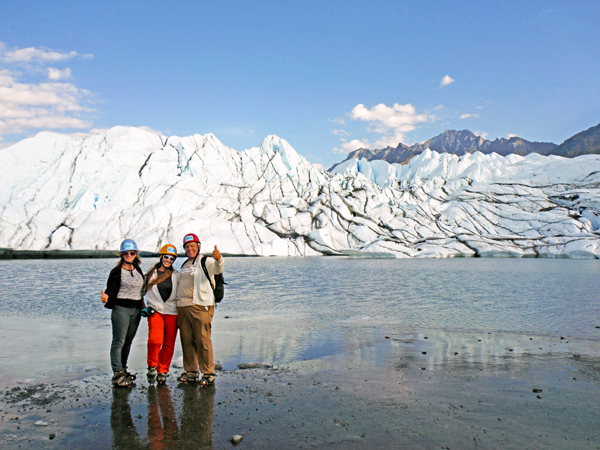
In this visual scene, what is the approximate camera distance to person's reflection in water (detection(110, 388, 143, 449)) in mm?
3191

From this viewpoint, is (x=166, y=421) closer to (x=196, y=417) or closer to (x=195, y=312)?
(x=196, y=417)

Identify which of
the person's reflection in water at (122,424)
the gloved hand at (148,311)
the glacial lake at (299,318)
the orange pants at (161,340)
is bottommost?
the glacial lake at (299,318)

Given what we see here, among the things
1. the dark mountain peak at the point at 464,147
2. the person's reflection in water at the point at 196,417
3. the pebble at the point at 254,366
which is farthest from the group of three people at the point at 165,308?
the dark mountain peak at the point at 464,147

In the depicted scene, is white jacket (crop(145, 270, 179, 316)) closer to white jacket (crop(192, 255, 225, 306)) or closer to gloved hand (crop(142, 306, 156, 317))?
gloved hand (crop(142, 306, 156, 317))

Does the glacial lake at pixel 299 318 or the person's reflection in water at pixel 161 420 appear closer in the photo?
the person's reflection in water at pixel 161 420

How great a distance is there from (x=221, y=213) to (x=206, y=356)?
123 ft

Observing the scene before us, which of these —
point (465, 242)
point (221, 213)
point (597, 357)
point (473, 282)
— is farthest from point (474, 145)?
point (597, 357)

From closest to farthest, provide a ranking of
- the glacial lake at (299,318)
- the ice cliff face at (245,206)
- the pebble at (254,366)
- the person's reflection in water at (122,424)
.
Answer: the person's reflection in water at (122,424)
the pebble at (254,366)
the glacial lake at (299,318)
the ice cliff face at (245,206)

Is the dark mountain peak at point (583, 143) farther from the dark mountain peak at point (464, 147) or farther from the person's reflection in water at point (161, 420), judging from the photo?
the person's reflection in water at point (161, 420)

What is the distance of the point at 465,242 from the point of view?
135 feet

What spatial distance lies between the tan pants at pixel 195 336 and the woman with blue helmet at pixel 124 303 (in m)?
0.54

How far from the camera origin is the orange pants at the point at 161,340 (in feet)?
15.4

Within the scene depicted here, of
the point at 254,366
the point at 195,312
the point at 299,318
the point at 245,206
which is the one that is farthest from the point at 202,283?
the point at 245,206

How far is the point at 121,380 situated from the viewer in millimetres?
4504
